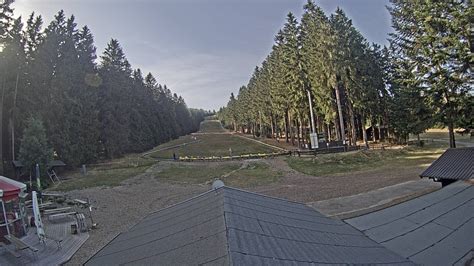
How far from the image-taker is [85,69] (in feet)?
143

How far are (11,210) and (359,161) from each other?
2830 cm

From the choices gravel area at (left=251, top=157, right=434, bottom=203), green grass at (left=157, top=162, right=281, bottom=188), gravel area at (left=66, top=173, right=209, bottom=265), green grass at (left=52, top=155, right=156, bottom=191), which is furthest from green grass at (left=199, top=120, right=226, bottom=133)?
gravel area at (left=251, top=157, right=434, bottom=203)

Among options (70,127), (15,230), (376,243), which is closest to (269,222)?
(376,243)

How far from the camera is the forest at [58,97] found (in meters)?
31.1

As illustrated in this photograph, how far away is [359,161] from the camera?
31.2 meters

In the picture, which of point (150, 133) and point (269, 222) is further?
point (150, 133)

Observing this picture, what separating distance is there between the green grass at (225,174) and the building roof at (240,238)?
18757 mm

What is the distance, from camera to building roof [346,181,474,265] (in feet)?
18.3

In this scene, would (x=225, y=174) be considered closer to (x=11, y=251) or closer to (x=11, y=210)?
(x=11, y=210)

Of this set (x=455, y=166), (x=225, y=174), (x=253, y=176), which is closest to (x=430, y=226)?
(x=455, y=166)

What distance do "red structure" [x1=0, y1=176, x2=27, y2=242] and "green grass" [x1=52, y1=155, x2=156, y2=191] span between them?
13.0 metres

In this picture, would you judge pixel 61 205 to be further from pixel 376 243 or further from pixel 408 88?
pixel 408 88

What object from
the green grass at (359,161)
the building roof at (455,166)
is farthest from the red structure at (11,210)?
the green grass at (359,161)

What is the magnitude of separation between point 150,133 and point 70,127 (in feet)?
86.9
